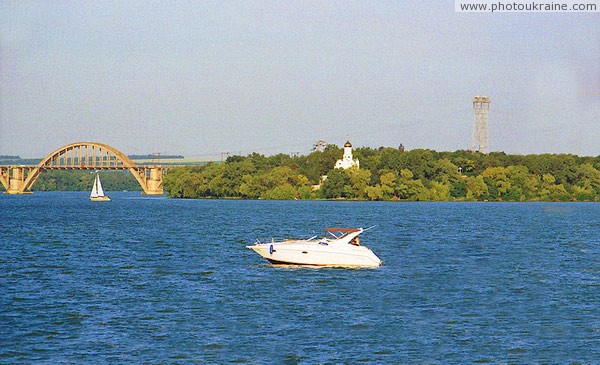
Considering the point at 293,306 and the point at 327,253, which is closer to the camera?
the point at 293,306

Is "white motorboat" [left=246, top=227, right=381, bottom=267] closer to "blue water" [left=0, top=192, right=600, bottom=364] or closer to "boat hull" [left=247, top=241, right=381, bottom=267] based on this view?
"boat hull" [left=247, top=241, right=381, bottom=267]

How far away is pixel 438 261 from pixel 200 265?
15451 millimetres

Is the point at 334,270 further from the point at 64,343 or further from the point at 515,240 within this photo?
→ the point at 515,240

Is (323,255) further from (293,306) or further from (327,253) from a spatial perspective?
(293,306)

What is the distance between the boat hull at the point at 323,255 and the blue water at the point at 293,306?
1155 mm

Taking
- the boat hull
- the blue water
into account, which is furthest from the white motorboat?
the blue water

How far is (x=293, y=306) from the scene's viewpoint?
38.5m

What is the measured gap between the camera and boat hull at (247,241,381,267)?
52562mm

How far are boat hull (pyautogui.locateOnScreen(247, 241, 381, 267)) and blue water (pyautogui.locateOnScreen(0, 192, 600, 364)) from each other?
1155 millimetres

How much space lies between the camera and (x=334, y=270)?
170 ft

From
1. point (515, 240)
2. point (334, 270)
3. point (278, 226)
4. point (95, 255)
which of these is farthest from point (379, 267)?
point (278, 226)

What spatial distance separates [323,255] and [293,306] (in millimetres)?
14224

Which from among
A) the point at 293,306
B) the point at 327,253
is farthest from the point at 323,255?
the point at 293,306

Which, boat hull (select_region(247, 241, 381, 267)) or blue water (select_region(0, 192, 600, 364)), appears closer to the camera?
blue water (select_region(0, 192, 600, 364))
